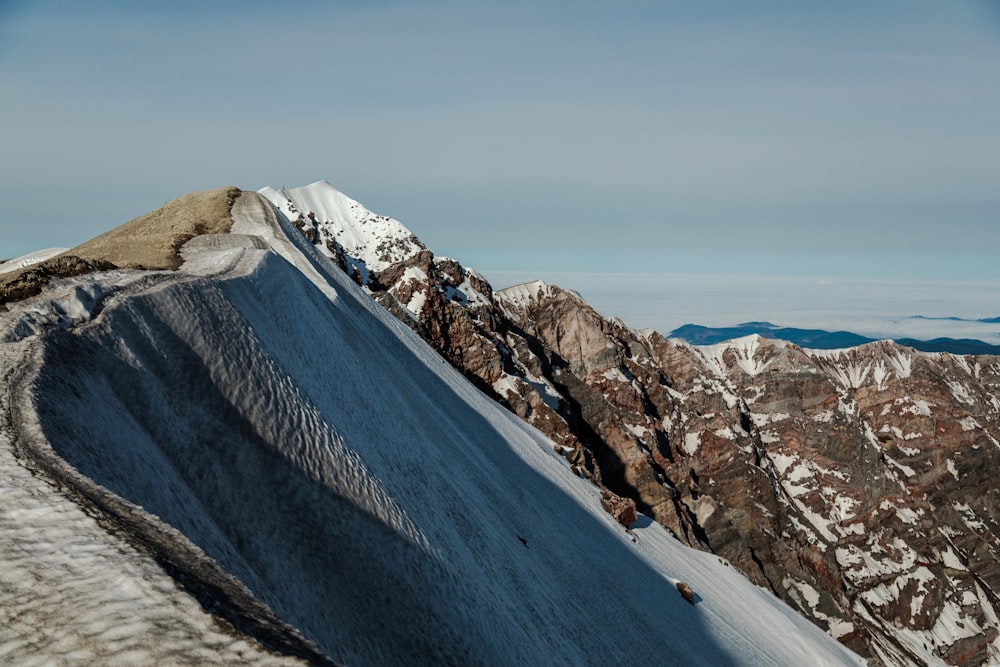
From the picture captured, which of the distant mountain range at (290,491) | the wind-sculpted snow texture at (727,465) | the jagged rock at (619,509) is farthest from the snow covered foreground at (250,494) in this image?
the wind-sculpted snow texture at (727,465)

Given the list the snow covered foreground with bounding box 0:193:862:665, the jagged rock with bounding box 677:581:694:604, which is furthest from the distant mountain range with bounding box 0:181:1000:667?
the jagged rock with bounding box 677:581:694:604

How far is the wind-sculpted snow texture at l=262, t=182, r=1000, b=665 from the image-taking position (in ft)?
370

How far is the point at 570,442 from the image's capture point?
9069cm

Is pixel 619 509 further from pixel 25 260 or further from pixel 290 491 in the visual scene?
pixel 290 491

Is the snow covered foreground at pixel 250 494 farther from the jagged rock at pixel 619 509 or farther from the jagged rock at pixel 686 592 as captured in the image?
the jagged rock at pixel 619 509

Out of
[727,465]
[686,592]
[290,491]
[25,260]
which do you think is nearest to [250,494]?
[290,491]

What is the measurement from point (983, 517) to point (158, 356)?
231897 millimetres

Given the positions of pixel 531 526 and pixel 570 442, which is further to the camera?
pixel 570 442

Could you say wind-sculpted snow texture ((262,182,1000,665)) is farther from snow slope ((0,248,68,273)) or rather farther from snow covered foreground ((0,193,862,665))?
snow covered foreground ((0,193,862,665))

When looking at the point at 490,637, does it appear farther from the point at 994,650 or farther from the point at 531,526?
the point at 994,650

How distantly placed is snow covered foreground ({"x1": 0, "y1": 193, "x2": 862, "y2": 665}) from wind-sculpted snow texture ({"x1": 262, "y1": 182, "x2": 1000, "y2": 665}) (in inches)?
2050

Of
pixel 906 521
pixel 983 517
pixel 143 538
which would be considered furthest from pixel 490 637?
pixel 983 517

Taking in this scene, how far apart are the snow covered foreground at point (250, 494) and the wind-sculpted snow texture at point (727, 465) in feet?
171

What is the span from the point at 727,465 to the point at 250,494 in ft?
505
